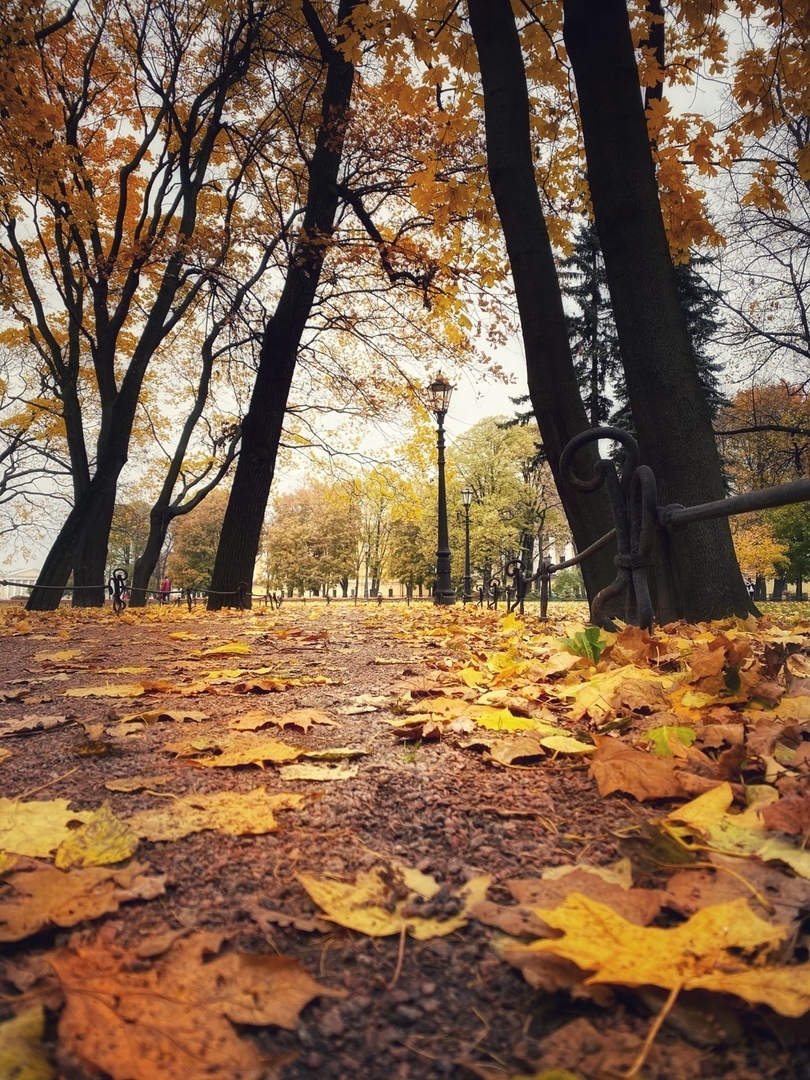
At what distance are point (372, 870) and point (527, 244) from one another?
441cm

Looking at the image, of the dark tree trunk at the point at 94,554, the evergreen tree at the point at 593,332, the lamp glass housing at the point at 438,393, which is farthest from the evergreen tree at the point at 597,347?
the dark tree trunk at the point at 94,554

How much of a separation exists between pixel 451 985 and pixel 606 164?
4411 mm

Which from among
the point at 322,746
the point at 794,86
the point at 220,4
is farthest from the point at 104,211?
the point at 322,746

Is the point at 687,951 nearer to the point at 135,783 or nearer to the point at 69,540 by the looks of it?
the point at 135,783

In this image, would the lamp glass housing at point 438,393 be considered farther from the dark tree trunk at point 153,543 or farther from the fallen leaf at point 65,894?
the fallen leaf at point 65,894

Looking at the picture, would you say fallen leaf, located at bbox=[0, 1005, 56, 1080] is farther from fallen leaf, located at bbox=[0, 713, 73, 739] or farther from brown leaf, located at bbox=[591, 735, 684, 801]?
fallen leaf, located at bbox=[0, 713, 73, 739]

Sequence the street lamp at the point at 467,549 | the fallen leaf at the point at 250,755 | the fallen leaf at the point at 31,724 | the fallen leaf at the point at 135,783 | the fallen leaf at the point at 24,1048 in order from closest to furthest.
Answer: the fallen leaf at the point at 24,1048, the fallen leaf at the point at 135,783, the fallen leaf at the point at 250,755, the fallen leaf at the point at 31,724, the street lamp at the point at 467,549

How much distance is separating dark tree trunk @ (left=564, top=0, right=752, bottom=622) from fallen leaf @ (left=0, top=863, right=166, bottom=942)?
3.39m

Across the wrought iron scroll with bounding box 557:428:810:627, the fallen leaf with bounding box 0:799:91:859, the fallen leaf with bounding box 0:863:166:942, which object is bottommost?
the fallen leaf with bounding box 0:863:166:942

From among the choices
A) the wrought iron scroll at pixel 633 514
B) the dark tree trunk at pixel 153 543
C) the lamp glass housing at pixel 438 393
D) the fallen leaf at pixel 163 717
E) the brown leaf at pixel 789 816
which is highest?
the lamp glass housing at pixel 438 393

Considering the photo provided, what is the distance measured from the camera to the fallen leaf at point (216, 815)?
3.74 ft

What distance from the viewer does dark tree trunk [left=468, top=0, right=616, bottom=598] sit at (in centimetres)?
437

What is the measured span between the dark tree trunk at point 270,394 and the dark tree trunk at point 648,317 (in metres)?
5.71

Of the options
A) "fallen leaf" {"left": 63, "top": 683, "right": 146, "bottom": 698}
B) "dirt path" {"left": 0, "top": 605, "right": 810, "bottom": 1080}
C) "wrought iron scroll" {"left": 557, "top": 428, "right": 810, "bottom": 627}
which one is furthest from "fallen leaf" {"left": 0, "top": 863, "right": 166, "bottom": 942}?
"wrought iron scroll" {"left": 557, "top": 428, "right": 810, "bottom": 627}
